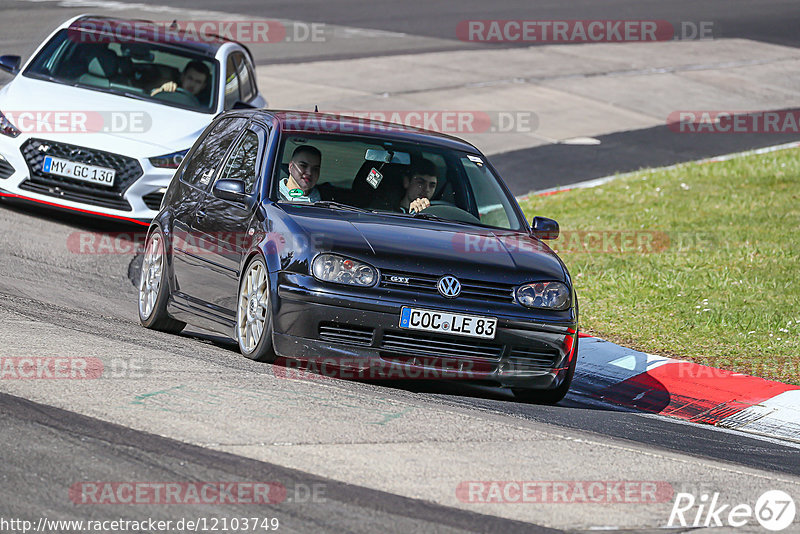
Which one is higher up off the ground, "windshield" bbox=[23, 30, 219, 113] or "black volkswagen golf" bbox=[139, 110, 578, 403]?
"windshield" bbox=[23, 30, 219, 113]

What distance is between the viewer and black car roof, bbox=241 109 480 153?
A: 8.85m

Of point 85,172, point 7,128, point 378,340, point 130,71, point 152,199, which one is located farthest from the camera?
point 130,71

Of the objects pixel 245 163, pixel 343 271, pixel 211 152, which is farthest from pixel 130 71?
pixel 343 271

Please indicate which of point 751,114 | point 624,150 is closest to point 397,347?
point 624,150

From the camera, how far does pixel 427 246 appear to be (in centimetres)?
782

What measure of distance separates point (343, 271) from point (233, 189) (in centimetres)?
120

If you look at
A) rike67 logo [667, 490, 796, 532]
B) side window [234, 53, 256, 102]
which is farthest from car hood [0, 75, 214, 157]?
rike67 logo [667, 490, 796, 532]

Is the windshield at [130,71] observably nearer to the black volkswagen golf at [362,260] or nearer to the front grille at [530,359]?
the black volkswagen golf at [362,260]

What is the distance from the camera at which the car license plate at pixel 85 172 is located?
486 inches

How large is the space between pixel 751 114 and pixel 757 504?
61.7 ft

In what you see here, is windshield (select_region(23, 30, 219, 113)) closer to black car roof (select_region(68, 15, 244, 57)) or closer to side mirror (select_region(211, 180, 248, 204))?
black car roof (select_region(68, 15, 244, 57))

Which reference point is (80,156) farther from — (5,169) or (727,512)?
(727,512)

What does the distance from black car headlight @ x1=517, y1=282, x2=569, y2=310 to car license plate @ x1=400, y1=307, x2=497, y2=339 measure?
284 millimetres

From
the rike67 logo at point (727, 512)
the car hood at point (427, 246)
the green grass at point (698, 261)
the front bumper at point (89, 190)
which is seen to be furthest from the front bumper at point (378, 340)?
the front bumper at point (89, 190)
